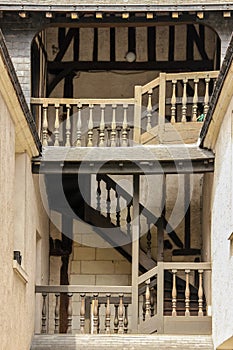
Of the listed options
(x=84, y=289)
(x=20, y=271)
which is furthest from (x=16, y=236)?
(x=84, y=289)

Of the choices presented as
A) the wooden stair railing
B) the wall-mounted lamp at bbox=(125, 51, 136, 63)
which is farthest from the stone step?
the wall-mounted lamp at bbox=(125, 51, 136, 63)

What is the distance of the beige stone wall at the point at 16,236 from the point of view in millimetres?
10532

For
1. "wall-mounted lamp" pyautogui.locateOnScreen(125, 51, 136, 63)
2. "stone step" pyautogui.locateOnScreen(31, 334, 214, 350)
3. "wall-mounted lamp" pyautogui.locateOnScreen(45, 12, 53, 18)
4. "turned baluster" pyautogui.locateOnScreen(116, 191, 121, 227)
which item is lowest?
"stone step" pyautogui.locateOnScreen(31, 334, 214, 350)

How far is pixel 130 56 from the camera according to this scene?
675 inches

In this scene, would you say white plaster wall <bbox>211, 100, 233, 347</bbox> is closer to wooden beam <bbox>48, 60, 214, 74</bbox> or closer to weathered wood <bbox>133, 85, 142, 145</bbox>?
weathered wood <bbox>133, 85, 142, 145</bbox>

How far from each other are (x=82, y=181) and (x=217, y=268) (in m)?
4.38

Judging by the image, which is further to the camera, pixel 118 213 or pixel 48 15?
pixel 118 213

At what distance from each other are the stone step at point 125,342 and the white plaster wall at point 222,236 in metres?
0.29

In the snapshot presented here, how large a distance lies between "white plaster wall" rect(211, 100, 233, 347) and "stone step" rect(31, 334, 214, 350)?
29 centimetres

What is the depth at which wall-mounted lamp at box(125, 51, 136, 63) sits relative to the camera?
56.2ft

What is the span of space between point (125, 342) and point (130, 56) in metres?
5.92

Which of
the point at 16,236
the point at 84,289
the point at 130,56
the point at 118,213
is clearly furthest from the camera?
the point at 130,56

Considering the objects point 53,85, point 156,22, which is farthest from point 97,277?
point 156,22

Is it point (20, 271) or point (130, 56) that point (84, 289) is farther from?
point (130, 56)
